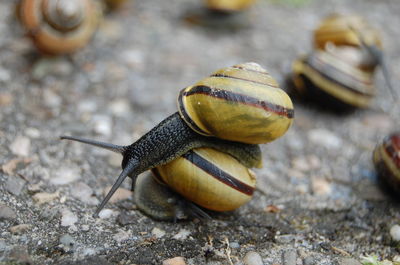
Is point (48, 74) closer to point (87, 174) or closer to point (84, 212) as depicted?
point (87, 174)

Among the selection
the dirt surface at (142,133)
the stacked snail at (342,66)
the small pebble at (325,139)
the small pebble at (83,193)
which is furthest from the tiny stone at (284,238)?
the stacked snail at (342,66)

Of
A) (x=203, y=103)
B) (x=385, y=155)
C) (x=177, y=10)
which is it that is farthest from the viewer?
(x=177, y=10)

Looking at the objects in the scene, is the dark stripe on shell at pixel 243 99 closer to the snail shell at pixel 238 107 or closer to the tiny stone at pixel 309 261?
the snail shell at pixel 238 107

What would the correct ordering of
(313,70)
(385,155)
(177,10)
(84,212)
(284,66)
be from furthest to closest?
(177,10) < (284,66) < (313,70) < (385,155) < (84,212)

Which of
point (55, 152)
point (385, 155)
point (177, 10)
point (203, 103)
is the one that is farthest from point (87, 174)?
point (177, 10)

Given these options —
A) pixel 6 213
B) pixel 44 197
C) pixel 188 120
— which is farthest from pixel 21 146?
pixel 188 120

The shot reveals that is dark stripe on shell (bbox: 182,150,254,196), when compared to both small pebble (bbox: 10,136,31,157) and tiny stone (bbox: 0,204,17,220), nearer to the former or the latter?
tiny stone (bbox: 0,204,17,220)
